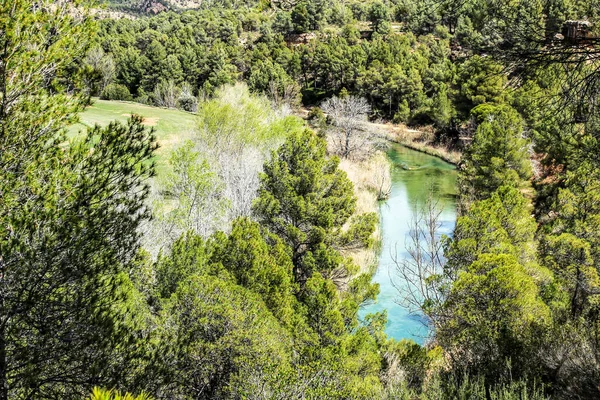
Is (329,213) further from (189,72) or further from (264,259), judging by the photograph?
(189,72)

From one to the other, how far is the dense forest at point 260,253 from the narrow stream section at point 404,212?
2078 mm

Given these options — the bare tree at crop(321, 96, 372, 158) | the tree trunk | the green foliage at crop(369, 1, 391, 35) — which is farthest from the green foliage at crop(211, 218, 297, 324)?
the green foliage at crop(369, 1, 391, 35)

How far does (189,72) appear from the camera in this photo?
71.1 metres

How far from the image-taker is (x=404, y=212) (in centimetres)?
3247

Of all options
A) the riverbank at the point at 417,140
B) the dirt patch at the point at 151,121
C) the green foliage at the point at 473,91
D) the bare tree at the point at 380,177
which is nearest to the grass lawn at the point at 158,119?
the dirt patch at the point at 151,121

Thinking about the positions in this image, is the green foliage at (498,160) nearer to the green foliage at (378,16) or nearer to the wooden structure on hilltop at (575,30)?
the wooden structure on hilltop at (575,30)

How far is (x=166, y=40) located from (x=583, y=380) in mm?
78664

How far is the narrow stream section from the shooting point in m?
20.9

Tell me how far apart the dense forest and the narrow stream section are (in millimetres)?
2078

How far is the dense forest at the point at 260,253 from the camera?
644cm

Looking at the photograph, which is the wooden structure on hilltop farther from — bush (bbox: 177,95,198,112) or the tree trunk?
bush (bbox: 177,95,198,112)

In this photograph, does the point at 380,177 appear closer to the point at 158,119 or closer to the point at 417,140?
the point at 417,140

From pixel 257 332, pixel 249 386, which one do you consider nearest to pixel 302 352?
pixel 257 332

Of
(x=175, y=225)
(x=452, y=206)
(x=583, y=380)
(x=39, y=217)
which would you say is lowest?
(x=452, y=206)
